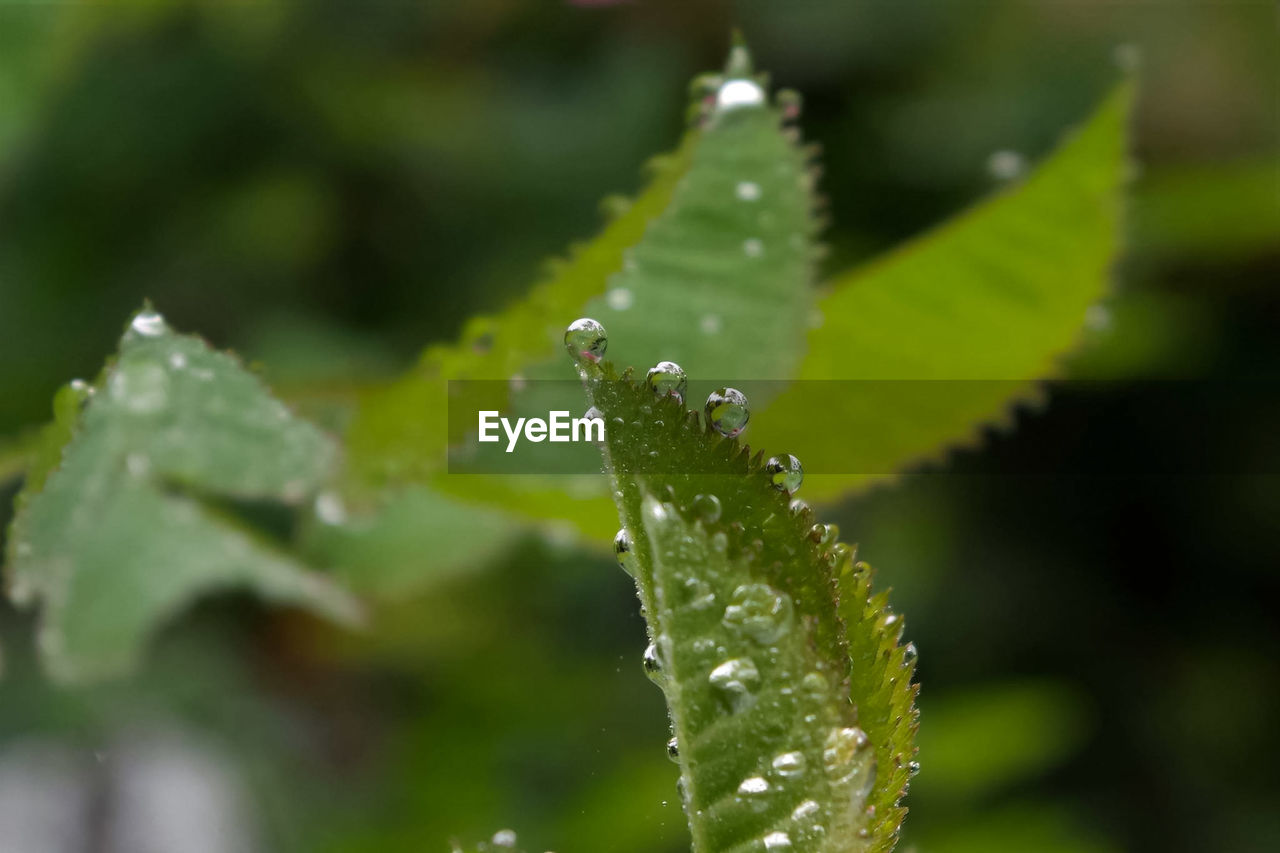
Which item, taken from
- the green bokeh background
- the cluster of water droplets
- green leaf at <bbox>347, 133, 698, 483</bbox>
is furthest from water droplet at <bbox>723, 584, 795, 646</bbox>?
the green bokeh background

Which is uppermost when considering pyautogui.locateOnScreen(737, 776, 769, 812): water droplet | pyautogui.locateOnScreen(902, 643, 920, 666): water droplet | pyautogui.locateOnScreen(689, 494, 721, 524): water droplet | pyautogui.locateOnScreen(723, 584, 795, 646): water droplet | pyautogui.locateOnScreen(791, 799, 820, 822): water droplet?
pyautogui.locateOnScreen(689, 494, 721, 524): water droplet

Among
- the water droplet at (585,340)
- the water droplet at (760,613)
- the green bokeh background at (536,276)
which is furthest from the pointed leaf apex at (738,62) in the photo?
the green bokeh background at (536,276)

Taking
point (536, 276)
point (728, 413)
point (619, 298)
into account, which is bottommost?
point (728, 413)

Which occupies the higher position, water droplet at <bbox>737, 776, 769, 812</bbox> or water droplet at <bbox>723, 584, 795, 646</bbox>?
water droplet at <bbox>723, 584, 795, 646</bbox>

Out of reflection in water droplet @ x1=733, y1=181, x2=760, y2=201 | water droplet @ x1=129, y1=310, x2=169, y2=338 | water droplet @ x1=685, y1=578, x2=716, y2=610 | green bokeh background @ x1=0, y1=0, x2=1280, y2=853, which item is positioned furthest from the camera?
green bokeh background @ x1=0, y1=0, x2=1280, y2=853

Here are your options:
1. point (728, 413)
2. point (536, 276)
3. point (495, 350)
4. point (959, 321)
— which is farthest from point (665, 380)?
point (536, 276)

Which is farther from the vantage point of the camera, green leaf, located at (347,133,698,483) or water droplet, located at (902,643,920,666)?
green leaf, located at (347,133,698,483)

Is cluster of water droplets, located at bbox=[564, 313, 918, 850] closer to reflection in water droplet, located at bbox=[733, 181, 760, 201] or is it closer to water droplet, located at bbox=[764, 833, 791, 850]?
water droplet, located at bbox=[764, 833, 791, 850]

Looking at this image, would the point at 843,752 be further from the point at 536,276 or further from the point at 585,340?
the point at 536,276
